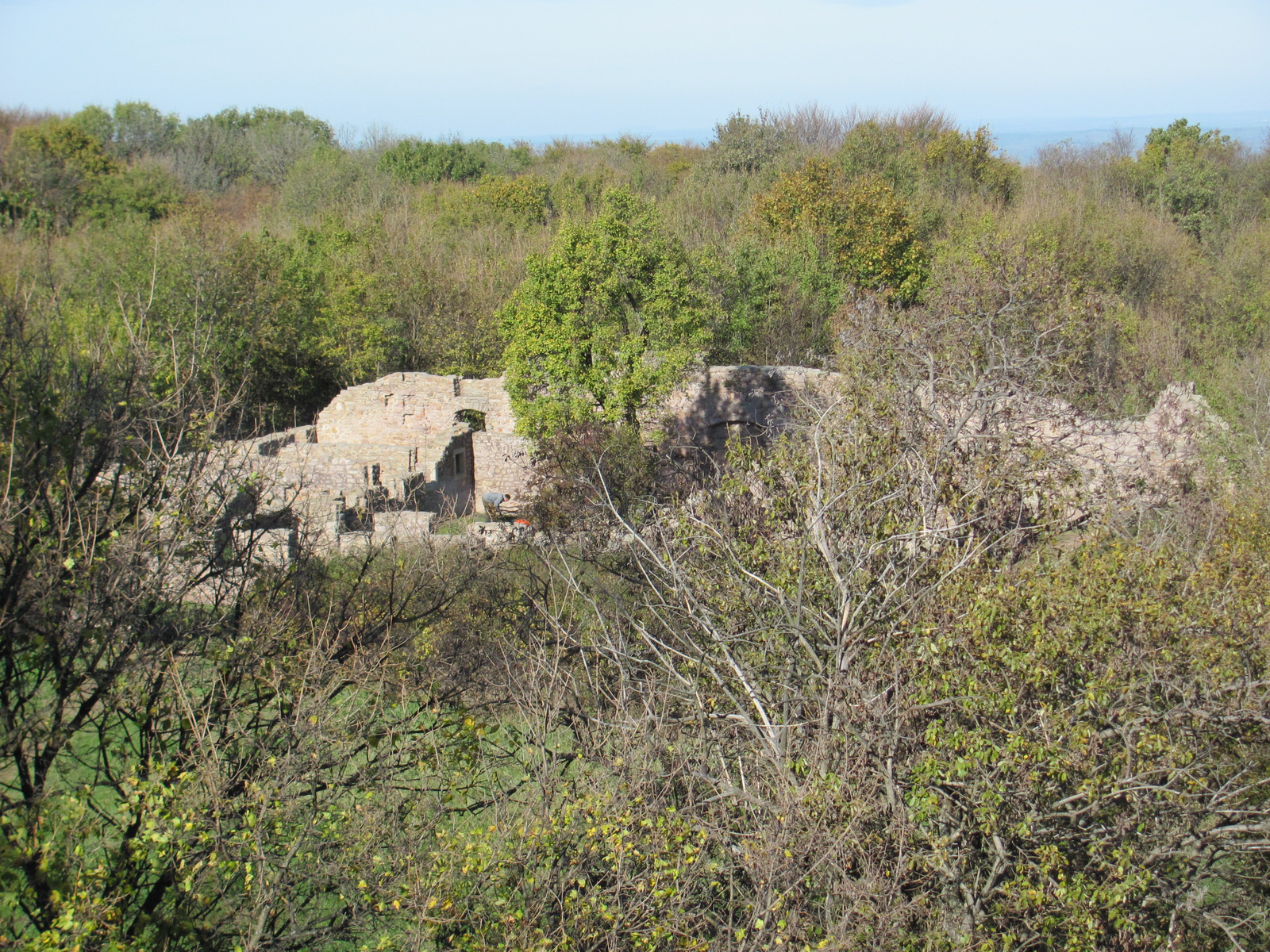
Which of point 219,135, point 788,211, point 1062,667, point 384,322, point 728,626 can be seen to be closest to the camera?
point 1062,667

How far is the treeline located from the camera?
80.0 feet

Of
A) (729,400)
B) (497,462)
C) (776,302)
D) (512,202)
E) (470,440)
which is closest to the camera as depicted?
(497,462)

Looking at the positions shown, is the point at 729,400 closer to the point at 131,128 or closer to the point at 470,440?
the point at 470,440

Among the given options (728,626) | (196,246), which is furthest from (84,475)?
(196,246)

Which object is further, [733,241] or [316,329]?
[733,241]

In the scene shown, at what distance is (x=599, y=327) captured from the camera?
1850 centimetres

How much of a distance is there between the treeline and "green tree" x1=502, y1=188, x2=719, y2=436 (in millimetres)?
1025

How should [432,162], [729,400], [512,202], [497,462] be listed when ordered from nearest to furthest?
1. [497,462]
2. [729,400]
3. [512,202]
4. [432,162]

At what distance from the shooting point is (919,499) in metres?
8.18

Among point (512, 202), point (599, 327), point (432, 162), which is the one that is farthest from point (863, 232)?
point (432, 162)

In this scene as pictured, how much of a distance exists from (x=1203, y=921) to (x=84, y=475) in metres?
9.01

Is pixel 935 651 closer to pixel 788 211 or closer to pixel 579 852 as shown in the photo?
pixel 579 852

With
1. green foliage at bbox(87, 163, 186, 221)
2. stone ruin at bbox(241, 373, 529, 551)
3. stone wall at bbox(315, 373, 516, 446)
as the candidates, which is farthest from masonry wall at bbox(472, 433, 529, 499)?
green foliage at bbox(87, 163, 186, 221)

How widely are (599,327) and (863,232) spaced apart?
46.5 ft
